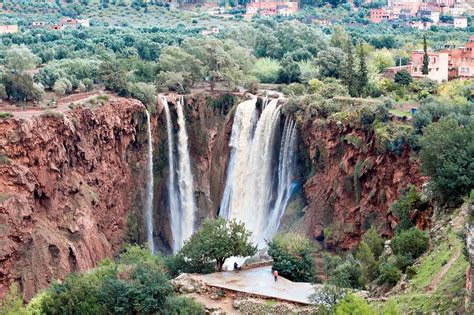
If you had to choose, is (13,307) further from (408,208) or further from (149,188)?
(149,188)

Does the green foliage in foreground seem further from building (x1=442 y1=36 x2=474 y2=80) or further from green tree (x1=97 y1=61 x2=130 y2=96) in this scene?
building (x1=442 y1=36 x2=474 y2=80)

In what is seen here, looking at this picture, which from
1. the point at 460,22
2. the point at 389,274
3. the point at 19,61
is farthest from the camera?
the point at 460,22

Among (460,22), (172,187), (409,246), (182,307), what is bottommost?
(172,187)

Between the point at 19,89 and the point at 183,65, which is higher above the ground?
the point at 19,89

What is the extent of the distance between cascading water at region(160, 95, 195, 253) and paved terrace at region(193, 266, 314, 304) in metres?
25.0

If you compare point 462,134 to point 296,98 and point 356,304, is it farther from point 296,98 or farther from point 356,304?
point 296,98

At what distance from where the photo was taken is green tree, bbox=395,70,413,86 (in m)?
74.9

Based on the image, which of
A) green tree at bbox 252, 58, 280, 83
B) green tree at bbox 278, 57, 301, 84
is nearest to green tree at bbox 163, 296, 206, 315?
green tree at bbox 278, 57, 301, 84

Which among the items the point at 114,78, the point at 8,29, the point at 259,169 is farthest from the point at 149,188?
the point at 8,29

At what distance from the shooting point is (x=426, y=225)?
1820 inches

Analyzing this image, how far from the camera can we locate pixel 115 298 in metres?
42.0

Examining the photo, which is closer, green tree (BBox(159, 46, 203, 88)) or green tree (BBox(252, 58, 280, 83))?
green tree (BBox(159, 46, 203, 88))

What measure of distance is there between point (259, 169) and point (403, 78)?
14630 mm

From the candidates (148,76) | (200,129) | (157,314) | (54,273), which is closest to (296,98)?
(200,129)
